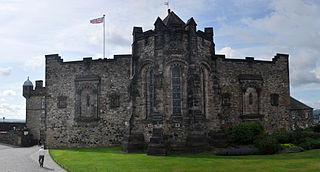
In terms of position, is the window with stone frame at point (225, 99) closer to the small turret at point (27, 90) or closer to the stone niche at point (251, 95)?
the stone niche at point (251, 95)

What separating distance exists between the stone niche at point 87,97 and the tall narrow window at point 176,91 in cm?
989

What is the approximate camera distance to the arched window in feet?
71.7

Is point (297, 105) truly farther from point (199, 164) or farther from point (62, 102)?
point (62, 102)

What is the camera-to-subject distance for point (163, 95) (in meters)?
21.5

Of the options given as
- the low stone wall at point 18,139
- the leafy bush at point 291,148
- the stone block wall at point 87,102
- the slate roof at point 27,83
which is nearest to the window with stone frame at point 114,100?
the stone block wall at point 87,102

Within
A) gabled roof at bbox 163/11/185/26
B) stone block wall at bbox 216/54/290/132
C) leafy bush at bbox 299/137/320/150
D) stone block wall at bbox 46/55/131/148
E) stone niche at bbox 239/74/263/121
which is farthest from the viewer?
stone niche at bbox 239/74/263/121

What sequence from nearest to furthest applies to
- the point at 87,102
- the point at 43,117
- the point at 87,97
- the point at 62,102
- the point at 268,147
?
the point at 268,147 < the point at 87,102 < the point at 87,97 < the point at 62,102 < the point at 43,117

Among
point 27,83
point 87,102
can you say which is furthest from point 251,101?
point 27,83

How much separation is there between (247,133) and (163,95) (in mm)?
8743

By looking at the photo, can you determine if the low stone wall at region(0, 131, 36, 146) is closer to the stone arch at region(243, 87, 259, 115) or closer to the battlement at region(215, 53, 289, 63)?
the battlement at region(215, 53, 289, 63)

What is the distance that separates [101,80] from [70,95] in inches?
144

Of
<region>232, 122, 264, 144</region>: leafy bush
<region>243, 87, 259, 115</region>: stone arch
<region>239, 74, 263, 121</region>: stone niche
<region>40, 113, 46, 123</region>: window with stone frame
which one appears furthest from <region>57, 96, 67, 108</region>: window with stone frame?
<region>243, 87, 259, 115</region>: stone arch

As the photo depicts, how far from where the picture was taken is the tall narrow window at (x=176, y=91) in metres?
21.8

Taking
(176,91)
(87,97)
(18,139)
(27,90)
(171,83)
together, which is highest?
(27,90)
